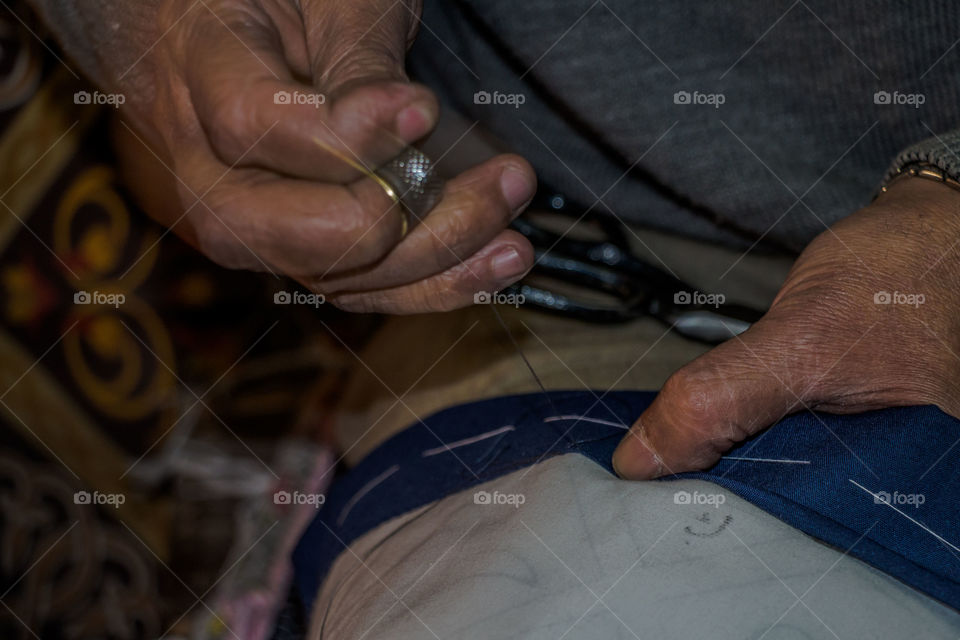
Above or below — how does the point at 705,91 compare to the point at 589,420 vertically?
above

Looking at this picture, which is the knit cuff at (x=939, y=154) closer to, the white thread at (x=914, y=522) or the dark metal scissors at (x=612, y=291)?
the dark metal scissors at (x=612, y=291)

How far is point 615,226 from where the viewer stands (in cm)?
88

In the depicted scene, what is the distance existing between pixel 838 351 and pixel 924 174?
235mm

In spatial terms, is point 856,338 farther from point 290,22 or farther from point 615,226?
point 290,22

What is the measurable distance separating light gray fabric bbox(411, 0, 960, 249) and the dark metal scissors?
0.26 feet

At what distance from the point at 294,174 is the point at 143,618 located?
99 centimetres

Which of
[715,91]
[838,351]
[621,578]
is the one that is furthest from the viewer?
[715,91]

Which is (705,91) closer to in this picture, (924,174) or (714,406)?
(924,174)

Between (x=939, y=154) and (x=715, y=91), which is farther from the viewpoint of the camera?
(x=715, y=91)

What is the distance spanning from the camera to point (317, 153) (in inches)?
22.4

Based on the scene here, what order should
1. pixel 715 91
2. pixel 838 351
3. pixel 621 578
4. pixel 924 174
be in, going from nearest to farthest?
1. pixel 621 578
2. pixel 838 351
3. pixel 924 174
4. pixel 715 91

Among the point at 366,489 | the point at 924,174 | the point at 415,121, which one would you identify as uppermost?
the point at 415,121

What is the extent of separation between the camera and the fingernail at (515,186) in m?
0.65

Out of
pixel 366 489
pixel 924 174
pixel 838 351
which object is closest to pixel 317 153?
pixel 366 489
